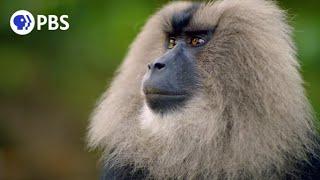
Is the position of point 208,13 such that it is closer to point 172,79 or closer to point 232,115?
point 172,79

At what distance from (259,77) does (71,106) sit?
14.1ft

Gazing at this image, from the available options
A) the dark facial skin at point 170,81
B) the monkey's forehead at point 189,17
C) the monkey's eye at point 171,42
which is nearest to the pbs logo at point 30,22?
the monkey's forehead at point 189,17

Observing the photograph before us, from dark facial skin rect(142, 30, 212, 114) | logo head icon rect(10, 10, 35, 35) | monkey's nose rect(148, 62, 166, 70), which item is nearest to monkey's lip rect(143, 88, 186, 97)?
dark facial skin rect(142, 30, 212, 114)

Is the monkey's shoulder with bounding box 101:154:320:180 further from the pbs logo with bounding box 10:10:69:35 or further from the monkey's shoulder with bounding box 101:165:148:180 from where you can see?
the pbs logo with bounding box 10:10:69:35

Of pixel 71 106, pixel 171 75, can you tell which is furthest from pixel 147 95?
pixel 71 106

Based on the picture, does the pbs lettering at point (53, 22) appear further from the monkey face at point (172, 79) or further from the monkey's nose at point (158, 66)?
the monkey's nose at point (158, 66)

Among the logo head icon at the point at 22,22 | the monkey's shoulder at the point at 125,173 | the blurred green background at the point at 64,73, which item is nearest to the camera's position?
the monkey's shoulder at the point at 125,173

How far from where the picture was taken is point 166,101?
4.85 metres

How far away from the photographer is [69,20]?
766 cm

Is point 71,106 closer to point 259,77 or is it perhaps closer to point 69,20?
point 69,20

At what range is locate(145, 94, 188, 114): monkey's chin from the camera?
484cm

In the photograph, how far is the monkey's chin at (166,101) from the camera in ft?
15.9

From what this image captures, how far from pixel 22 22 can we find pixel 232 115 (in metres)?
3.10

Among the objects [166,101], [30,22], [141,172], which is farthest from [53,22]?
[166,101]
